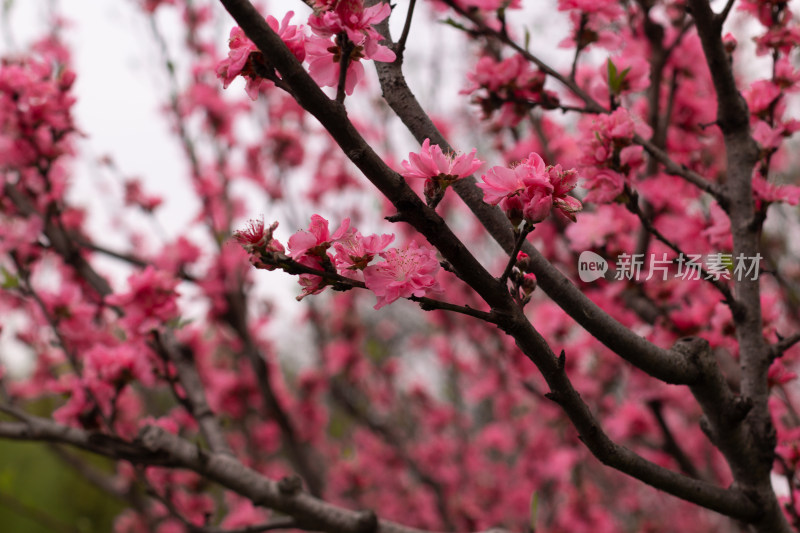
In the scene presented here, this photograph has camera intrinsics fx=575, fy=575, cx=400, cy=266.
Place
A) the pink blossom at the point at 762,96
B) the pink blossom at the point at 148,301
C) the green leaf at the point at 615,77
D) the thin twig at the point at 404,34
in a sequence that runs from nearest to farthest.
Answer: the thin twig at the point at 404,34 < the green leaf at the point at 615,77 < the pink blossom at the point at 762,96 < the pink blossom at the point at 148,301

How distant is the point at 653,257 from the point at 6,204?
3081mm

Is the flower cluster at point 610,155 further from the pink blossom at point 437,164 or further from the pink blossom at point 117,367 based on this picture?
the pink blossom at point 117,367

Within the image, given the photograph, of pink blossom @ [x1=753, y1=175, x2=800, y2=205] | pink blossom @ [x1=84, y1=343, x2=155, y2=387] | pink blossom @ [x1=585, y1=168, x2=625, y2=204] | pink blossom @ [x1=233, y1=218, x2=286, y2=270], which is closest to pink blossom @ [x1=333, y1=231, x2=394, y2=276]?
pink blossom @ [x1=233, y1=218, x2=286, y2=270]

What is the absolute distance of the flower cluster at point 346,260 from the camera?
104 centimetres

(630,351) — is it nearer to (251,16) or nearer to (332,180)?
(251,16)

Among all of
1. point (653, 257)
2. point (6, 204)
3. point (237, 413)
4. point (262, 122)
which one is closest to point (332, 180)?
point (262, 122)

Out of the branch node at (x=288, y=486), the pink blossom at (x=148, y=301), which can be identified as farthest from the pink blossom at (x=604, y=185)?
the pink blossom at (x=148, y=301)

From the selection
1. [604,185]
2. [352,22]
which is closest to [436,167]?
[352,22]

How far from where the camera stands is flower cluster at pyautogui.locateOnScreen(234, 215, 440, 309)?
3.41 feet

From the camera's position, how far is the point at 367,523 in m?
1.88

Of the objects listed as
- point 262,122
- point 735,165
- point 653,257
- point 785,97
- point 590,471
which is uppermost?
point 262,122

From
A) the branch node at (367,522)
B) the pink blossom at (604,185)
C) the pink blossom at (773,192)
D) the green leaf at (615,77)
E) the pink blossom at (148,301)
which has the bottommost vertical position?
the branch node at (367,522)

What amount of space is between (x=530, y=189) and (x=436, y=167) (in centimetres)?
19

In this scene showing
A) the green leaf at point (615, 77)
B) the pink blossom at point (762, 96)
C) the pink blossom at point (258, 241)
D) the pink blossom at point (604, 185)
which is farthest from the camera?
the pink blossom at point (762, 96)
